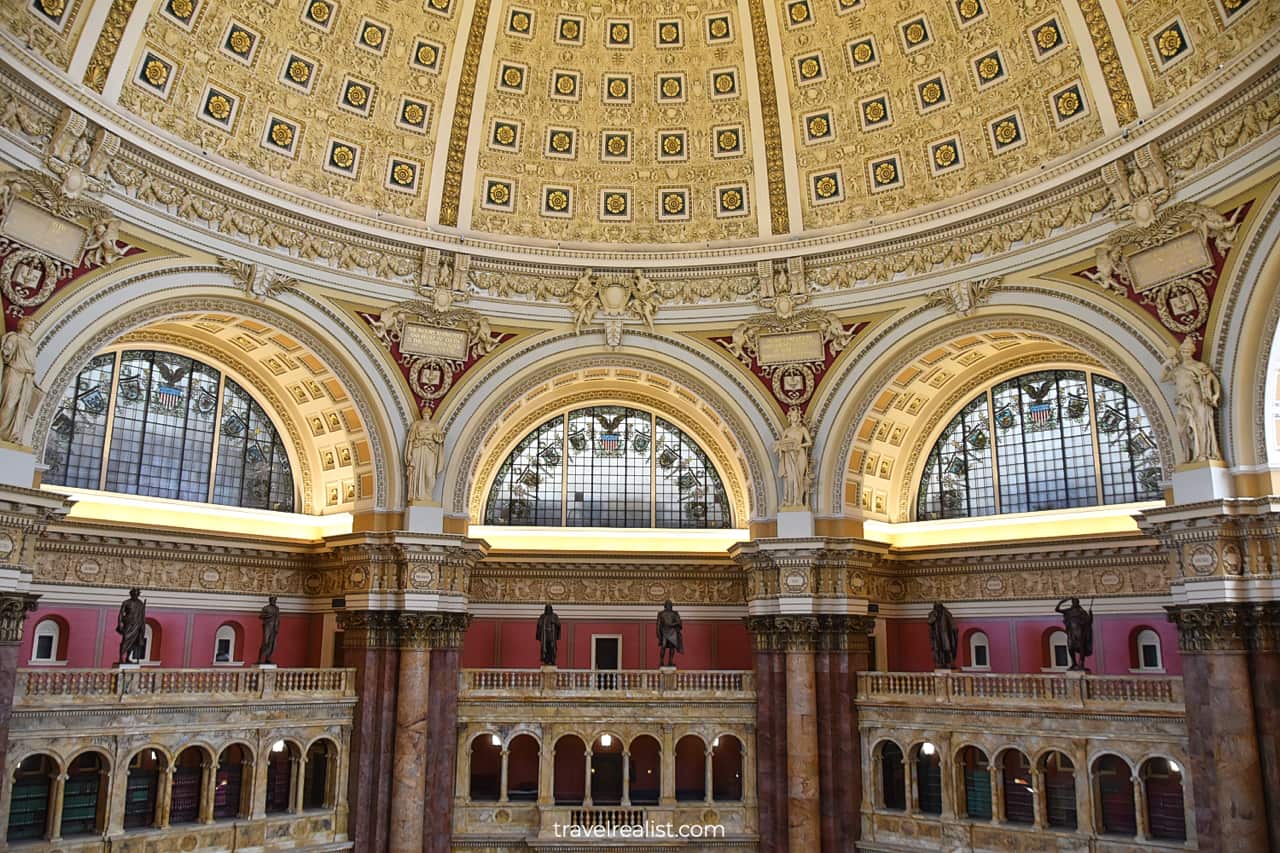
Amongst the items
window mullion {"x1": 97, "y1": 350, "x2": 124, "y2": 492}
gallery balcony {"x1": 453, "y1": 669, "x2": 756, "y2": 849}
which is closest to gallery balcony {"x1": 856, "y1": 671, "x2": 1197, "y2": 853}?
gallery balcony {"x1": 453, "y1": 669, "x2": 756, "y2": 849}

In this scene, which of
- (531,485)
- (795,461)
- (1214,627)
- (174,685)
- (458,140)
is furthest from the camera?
(531,485)

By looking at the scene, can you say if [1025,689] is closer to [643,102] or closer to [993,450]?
[993,450]

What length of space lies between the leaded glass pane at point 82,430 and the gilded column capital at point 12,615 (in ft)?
23.4

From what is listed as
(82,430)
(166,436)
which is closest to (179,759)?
(166,436)

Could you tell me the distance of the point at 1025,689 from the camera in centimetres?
2842

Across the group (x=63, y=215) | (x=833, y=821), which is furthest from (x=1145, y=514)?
(x=63, y=215)

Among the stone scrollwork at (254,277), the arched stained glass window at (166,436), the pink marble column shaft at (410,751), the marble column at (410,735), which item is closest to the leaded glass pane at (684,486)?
the marble column at (410,735)

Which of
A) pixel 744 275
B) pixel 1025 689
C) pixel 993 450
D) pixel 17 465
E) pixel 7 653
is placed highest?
pixel 744 275

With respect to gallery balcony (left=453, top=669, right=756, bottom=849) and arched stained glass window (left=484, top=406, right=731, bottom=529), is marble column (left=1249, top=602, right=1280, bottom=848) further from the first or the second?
arched stained glass window (left=484, top=406, right=731, bottom=529)

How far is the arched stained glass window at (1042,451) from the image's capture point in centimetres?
3181

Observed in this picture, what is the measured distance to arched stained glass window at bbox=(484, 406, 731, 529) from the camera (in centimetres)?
3706

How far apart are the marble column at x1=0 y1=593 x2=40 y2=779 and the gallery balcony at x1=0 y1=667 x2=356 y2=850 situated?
1.16 meters

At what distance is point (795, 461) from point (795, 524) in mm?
1957

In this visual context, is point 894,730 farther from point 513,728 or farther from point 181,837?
point 181,837
